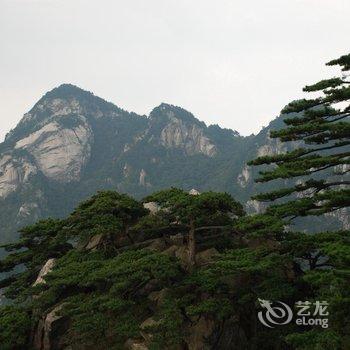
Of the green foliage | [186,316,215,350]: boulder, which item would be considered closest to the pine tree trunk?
[186,316,215,350]: boulder

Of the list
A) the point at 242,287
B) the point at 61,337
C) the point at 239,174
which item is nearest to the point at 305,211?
the point at 242,287

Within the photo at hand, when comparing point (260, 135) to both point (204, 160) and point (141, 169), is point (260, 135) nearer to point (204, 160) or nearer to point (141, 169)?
point (204, 160)

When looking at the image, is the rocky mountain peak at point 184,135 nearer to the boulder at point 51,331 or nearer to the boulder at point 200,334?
the boulder at point 51,331

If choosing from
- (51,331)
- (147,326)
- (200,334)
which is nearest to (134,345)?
(147,326)

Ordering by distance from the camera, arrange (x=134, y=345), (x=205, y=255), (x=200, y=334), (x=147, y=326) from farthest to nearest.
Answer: (x=205, y=255), (x=200, y=334), (x=134, y=345), (x=147, y=326)

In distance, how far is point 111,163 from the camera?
186375mm

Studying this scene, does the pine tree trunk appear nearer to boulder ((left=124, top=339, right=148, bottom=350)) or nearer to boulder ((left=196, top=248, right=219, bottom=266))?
boulder ((left=196, top=248, right=219, bottom=266))

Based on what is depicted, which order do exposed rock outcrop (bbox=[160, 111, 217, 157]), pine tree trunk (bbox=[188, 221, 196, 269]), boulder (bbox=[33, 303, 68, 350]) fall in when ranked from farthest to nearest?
exposed rock outcrop (bbox=[160, 111, 217, 157]) → boulder (bbox=[33, 303, 68, 350]) → pine tree trunk (bbox=[188, 221, 196, 269])

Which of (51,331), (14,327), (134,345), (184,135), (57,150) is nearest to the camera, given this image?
(134,345)

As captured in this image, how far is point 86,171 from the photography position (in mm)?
182625

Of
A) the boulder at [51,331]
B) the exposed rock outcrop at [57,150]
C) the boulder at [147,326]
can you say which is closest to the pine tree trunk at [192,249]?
the boulder at [147,326]

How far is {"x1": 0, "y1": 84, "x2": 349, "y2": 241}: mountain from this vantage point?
144750 millimetres

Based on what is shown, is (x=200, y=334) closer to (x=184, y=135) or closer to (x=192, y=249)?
(x=192, y=249)

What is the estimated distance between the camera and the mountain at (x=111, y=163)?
145m
